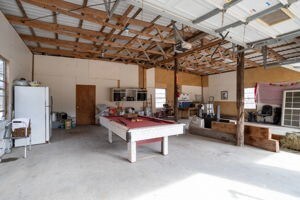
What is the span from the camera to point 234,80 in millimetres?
11859

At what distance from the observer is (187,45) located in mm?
4480

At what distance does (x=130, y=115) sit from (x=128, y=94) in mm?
4786

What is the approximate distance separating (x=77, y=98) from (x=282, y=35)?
874cm

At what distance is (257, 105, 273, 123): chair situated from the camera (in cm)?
930

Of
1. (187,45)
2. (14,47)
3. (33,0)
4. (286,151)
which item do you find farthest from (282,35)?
(14,47)

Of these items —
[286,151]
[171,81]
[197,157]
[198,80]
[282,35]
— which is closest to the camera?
[282,35]

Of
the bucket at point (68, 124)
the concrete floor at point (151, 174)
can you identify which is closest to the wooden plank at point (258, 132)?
the concrete floor at point (151, 174)

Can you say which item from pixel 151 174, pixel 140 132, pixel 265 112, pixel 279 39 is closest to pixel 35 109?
pixel 140 132

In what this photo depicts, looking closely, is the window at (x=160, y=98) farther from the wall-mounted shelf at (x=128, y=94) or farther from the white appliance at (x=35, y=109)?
the white appliance at (x=35, y=109)

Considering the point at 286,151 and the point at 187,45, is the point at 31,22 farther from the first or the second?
the point at 286,151

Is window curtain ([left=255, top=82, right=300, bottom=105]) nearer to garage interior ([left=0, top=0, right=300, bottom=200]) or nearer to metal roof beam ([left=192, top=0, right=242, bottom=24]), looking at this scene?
garage interior ([left=0, top=0, right=300, bottom=200])

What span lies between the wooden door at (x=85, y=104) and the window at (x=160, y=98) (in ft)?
14.7

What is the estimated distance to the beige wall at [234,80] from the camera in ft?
31.2

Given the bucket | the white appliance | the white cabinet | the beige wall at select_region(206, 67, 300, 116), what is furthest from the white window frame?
the beige wall at select_region(206, 67, 300, 116)
